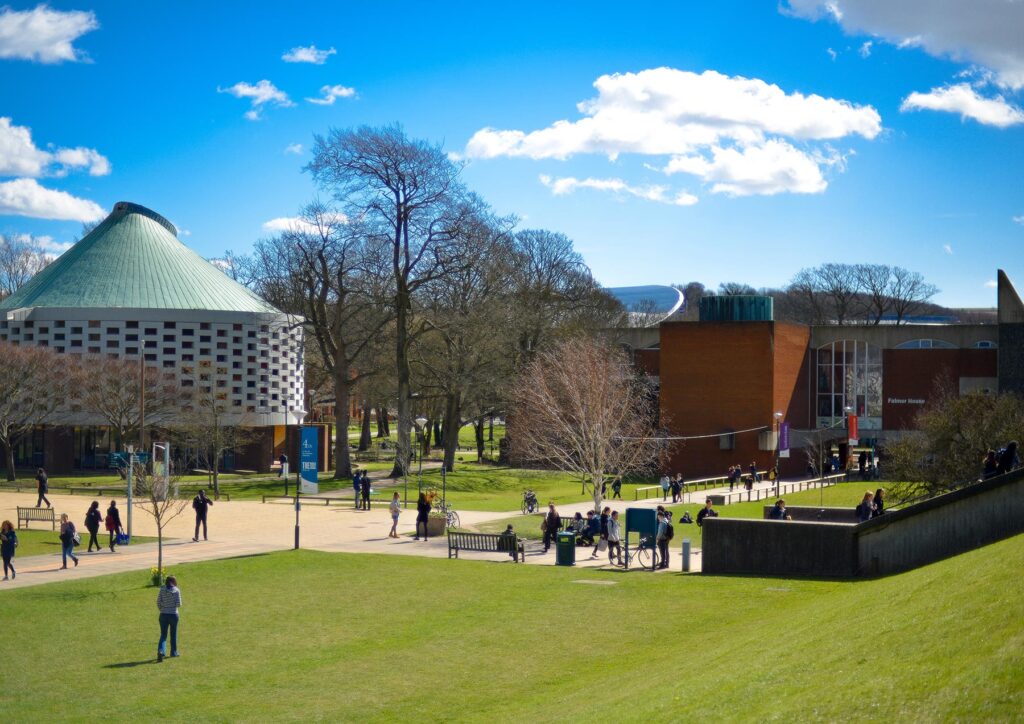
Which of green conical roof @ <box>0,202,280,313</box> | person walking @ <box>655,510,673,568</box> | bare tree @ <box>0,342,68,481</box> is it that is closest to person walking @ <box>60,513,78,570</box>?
person walking @ <box>655,510,673,568</box>

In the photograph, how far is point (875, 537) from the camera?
23250 millimetres

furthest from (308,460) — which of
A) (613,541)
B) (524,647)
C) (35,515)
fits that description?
(524,647)

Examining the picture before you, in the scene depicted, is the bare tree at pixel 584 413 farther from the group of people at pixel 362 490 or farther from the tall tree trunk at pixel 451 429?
the group of people at pixel 362 490

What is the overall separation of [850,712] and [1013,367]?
59.0 metres

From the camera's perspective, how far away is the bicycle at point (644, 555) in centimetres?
2715

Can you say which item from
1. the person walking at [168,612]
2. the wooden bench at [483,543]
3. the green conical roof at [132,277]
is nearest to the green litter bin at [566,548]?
the wooden bench at [483,543]

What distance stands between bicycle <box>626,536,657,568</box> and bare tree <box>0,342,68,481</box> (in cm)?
3948

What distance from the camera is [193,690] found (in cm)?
1600

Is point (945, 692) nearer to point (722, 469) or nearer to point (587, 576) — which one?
point (587, 576)

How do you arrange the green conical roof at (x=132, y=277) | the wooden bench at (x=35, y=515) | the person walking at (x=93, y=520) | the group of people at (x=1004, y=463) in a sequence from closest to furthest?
the group of people at (x=1004, y=463) < the person walking at (x=93, y=520) < the wooden bench at (x=35, y=515) < the green conical roof at (x=132, y=277)

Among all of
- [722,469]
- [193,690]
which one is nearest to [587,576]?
[193,690]

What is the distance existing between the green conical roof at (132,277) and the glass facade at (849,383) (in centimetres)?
3847

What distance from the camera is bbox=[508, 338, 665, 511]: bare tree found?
4375cm

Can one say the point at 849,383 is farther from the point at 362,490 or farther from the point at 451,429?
the point at 362,490
